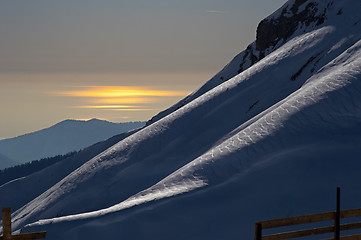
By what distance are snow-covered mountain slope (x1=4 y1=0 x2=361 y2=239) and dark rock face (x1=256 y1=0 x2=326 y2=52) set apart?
61.0ft

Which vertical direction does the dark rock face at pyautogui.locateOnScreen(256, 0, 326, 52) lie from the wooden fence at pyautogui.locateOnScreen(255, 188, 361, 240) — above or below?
above

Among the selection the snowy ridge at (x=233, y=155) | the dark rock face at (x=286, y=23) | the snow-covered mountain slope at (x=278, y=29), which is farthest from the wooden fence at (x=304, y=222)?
the dark rock face at (x=286, y=23)

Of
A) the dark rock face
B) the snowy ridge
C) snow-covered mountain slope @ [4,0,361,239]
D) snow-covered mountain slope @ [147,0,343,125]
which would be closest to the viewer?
snow-covered mountain slope @ [4,0,361,239]

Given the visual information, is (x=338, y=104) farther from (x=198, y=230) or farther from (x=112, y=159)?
(x=112, y=159)

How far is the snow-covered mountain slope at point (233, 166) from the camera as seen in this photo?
3014cm

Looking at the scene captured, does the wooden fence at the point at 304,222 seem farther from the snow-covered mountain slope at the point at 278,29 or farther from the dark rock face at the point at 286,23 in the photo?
the dark rock face at the point at 286,23

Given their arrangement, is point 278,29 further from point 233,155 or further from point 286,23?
point 233,155

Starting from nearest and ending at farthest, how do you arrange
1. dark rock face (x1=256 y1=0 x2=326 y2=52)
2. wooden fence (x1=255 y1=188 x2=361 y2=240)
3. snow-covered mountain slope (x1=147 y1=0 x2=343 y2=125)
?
wooden fence (x1=255 y1=188 x2=361 y2=240) < snow-covered mountain slope (x1=147 y1=0 x2=343 y2=125) < dark rock face (x1=256 y1=0 x2=326 y2=52)

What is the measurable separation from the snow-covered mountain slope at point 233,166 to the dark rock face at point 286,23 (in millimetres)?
18581

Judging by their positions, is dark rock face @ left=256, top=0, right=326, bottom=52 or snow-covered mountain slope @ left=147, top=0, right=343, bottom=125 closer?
snow-covered mountain slope @ left=147, top=0, right=343, bottom=125

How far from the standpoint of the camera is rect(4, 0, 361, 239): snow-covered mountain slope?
1187 inches

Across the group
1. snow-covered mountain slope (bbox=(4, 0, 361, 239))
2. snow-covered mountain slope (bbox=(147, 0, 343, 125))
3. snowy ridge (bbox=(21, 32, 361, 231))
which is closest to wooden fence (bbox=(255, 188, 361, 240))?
snow-covered mountain slope (bbox=(4, 0, 361, 239))

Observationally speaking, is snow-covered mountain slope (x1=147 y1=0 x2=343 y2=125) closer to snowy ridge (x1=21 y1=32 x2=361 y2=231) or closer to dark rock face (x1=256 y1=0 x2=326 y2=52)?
dark rock face (x1=256 y1=0 x2=326 y2=52)

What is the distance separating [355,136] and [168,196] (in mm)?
11849
